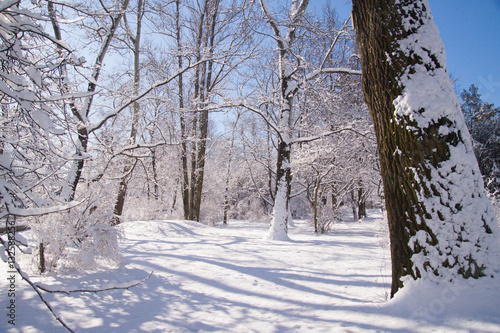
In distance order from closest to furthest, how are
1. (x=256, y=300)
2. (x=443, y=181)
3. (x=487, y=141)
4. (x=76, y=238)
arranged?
(x=443, y=181) < (x=256, y=300) < (x=76, y=238) < (x=487, y=141)

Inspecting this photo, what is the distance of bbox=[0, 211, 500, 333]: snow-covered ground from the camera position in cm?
176

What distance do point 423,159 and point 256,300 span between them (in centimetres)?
218

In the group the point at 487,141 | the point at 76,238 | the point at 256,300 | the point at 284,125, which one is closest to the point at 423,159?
the point at 256,300

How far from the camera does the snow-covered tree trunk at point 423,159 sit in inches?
75.2

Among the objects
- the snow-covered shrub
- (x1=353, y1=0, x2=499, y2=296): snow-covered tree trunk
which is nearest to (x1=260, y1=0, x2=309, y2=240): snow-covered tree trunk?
the snow-covered shrub

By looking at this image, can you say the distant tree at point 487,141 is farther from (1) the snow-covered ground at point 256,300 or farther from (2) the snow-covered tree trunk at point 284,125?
(1) the snow-covered ground at point 256,300

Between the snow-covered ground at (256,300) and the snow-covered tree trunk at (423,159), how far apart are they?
0.68ft

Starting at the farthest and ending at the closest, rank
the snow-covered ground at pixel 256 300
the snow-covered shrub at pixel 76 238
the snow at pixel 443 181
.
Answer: the snow-covered shrub at pixel 76 238
the snow at pixel 443 181
the snow-covered ground at pixel 256 300

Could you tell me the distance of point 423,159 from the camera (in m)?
2.03

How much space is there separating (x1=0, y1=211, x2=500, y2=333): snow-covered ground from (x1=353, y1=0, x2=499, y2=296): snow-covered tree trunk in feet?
0.68

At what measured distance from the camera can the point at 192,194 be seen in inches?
466

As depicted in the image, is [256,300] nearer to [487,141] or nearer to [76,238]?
[76,238]

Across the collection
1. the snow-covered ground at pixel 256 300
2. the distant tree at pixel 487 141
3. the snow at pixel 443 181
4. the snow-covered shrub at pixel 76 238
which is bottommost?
the snow-covered ground at pixel 256 300

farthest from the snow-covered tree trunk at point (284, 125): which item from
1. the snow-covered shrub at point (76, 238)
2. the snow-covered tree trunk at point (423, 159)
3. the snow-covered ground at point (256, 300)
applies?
the snow-covered tree trunk at point (423, 159)
